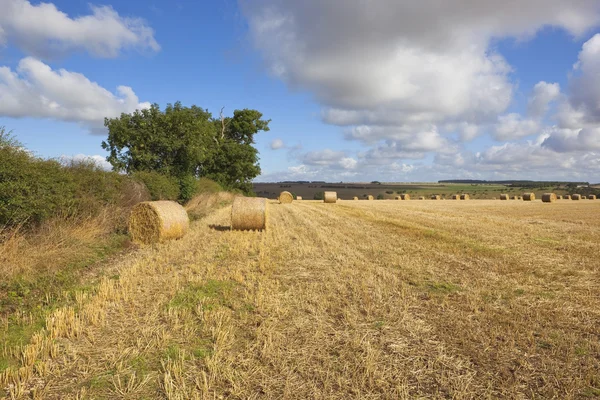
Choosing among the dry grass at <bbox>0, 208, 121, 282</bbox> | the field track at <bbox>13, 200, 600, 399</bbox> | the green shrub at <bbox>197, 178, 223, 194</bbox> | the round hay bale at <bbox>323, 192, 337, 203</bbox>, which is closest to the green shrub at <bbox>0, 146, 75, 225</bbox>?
the dry grass at <bbox>0, 208, 121, 282</bbox>

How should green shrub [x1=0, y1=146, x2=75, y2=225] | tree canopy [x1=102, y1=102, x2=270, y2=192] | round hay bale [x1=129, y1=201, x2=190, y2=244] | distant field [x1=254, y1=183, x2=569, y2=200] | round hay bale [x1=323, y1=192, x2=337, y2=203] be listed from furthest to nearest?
distant field [x1=254, y1=183, x2=569, y2=200], round hay bale [x1=323, y1=192, x2=337, y2=203], tree canopy [x1=102, y1=102, x2=270, y2=192], round hay bale [x1=129, y1=201, x2=190, y2=244], green shrub [x1=0, y1=146, x2=75, y2=225]

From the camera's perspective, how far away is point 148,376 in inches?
159

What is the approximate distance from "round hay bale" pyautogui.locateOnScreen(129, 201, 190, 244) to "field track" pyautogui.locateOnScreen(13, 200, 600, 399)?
295 cm

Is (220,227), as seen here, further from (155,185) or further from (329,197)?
(329,197)

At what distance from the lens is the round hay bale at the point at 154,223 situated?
12.9m

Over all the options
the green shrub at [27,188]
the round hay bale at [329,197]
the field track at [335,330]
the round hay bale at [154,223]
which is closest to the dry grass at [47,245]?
the green shrub at [27,188]

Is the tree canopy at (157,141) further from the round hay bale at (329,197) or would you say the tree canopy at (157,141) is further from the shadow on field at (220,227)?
the round hay bale at (329,197)

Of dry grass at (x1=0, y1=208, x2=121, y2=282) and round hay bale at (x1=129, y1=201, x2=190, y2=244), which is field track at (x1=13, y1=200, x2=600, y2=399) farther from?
round hay bale at (x1=129, y1=201, x2=190, y2=244)

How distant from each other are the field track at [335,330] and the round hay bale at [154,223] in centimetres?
295

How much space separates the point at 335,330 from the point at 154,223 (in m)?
9.50

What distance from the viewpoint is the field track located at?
3885mm

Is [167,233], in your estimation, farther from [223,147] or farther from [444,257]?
[223,147]

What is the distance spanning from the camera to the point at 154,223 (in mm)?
12914

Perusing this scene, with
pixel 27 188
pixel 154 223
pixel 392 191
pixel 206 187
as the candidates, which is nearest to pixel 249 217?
pixel 154 223
